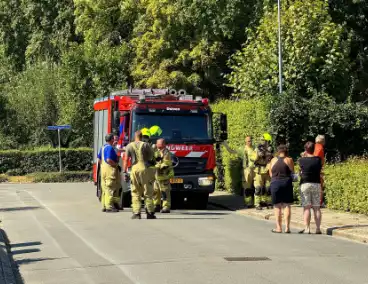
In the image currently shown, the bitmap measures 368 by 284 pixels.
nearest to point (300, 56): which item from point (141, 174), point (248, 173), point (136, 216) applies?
point (248, 173)

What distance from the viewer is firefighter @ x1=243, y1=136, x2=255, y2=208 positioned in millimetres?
20969

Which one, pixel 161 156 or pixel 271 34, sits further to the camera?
pixel 271 34

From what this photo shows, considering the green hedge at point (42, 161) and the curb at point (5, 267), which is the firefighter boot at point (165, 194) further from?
the green hedge at point (42, 161)

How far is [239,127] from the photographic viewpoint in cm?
2650

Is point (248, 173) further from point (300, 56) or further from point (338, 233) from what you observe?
point (300, 56)

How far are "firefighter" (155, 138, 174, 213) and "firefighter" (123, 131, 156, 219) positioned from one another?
965 millimetres

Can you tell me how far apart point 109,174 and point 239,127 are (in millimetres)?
7334

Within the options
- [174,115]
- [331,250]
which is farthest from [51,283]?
[174,115]

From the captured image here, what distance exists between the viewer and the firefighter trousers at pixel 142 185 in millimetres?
18203

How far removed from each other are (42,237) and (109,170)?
5290 millimetres

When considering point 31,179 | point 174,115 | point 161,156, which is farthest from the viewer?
point 31,179

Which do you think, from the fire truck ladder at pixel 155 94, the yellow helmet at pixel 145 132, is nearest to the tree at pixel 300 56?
the fire truck ladder at pixel 155 94

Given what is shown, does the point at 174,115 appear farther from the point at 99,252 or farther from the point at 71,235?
the point at 99,252

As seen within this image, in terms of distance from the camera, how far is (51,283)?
10.1 metres
